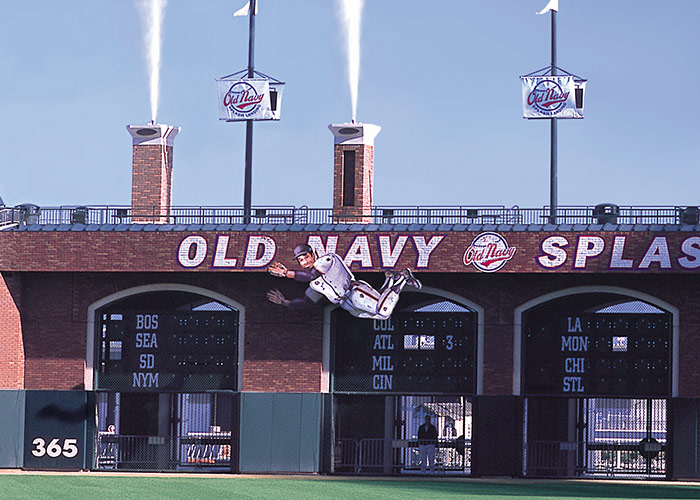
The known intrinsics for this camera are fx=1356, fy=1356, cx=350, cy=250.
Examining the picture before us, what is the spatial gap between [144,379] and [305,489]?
7.74m

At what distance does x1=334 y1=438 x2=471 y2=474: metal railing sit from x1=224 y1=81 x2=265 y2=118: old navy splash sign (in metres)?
11.6

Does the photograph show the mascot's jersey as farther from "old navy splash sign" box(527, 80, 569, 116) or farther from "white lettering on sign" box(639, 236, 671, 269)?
"old navy splash sign" box(527, 80, 569, 116)

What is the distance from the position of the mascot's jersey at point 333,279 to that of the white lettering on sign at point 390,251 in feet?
3.33

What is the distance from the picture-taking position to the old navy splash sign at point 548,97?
144ft

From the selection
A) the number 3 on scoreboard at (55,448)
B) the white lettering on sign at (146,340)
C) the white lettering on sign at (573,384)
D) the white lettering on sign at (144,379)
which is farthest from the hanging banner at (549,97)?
the number 3 on scoreboard at (55,448)

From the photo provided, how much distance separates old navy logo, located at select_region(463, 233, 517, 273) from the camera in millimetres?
36594

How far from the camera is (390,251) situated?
3697 cm

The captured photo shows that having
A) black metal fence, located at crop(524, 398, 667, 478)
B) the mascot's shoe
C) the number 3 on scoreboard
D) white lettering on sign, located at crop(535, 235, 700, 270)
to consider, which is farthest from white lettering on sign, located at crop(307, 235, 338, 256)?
the number 3 on scoreboard

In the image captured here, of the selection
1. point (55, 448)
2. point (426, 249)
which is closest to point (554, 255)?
point (426, 249)

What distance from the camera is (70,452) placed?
3812 centimetres

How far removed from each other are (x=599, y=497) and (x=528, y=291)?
24.0ft

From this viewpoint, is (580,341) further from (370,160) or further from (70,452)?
(70,452)

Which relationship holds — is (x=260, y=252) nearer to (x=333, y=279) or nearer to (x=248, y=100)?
(x=333, y=279)

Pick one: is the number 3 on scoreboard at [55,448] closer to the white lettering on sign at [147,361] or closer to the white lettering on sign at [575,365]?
the white lettering on sign at [147,361]
